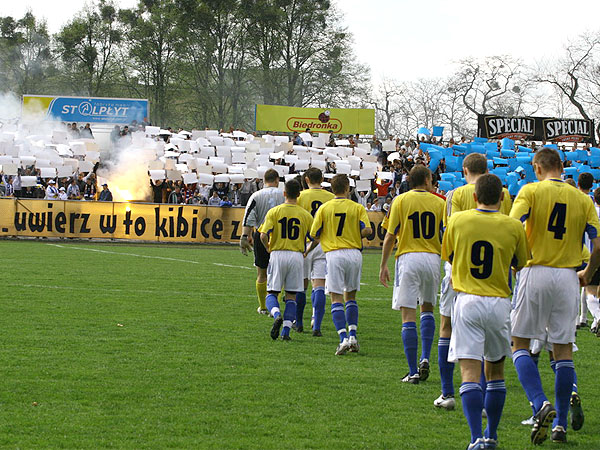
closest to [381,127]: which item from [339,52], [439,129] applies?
[339,52]

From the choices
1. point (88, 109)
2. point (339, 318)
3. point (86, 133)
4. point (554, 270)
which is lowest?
point (339, 318)

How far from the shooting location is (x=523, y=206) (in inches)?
244

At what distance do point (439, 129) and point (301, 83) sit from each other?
1886cm

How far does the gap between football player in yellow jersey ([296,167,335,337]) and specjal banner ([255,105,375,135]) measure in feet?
112

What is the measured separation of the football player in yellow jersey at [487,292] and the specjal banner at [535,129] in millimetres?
38132

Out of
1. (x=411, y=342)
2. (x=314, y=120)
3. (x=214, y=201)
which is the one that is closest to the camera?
(x=411, y=342)

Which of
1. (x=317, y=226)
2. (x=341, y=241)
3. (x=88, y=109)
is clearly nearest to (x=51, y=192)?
(x=88, y=109)

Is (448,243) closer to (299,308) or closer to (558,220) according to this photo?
(558,220)

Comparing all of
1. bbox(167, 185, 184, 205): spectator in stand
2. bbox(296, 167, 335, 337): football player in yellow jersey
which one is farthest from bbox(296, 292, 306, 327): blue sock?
bbox(167, 185, 184, 205): spectator in stand

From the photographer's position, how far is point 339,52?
59.8 metres

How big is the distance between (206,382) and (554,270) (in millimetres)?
3208

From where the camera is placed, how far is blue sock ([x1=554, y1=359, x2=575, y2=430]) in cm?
612

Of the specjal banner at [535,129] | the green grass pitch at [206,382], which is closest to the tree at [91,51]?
the specjal banner at [535,129]

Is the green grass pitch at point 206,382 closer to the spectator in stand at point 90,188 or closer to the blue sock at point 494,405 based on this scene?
the blue sock at point 494,405
